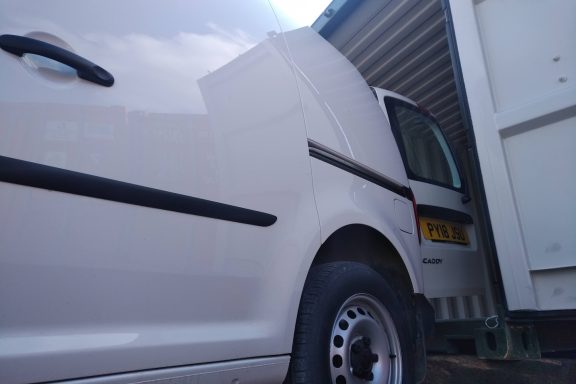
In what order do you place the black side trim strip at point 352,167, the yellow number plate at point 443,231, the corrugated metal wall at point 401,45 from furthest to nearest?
the corrugated metal wall at point 401,45 < the yellow number plate at point 443,231 < the black side trim strip at point 352,167

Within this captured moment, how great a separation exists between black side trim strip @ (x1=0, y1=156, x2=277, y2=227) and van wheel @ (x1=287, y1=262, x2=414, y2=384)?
43cm

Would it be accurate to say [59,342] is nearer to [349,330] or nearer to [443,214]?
[349,330]

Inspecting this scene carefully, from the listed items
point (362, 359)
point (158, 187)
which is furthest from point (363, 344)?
point (158, 187)

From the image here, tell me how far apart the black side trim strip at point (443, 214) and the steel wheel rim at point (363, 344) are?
1.01m

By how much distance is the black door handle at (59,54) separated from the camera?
105 cm

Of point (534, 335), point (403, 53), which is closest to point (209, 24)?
point (534, 335)

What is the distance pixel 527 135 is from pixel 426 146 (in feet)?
4.84

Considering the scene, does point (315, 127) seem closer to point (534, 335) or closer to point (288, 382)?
point (288, 382)

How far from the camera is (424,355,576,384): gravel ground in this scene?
138 inches

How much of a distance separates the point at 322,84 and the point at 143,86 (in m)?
1.03

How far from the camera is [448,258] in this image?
9.54 ft

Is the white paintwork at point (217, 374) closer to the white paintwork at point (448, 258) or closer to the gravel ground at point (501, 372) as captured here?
the white paintwork at point (448, 258)

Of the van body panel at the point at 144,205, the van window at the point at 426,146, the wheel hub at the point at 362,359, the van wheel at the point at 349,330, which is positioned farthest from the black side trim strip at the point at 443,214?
the van body panel at the point at 144,205

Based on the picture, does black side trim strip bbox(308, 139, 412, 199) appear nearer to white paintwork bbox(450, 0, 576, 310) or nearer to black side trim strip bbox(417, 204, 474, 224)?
black side trim strip bbox(417, 204, 474, 224)
